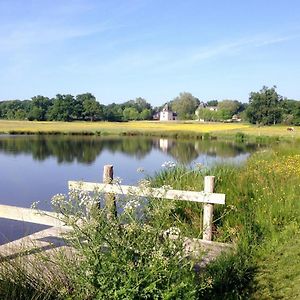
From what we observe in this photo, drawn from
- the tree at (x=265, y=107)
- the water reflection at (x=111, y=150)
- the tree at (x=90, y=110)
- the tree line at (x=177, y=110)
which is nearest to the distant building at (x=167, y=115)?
the tree line at (x=177, y=110)

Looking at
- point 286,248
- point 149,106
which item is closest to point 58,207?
point 286,248

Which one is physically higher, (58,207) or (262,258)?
(58,207)

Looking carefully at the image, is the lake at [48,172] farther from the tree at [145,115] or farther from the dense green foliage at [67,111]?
the tree at [145,115]

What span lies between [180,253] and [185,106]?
115 metres

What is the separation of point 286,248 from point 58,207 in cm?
356

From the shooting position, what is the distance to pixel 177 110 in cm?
11975

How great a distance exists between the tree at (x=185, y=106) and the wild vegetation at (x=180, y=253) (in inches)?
4354

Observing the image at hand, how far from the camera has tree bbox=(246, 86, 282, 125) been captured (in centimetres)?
8534

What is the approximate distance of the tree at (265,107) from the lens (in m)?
85.3

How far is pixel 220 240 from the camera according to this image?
629 cm

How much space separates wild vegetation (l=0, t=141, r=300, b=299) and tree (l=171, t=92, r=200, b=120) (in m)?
111

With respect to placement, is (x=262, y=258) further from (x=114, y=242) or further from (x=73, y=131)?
(x=73, y=131)

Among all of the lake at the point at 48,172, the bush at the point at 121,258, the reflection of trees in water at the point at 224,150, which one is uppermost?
the bush at the point at 121,258

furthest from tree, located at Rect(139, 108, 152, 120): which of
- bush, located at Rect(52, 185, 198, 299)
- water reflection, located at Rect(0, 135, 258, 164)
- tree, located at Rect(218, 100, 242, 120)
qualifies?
bush, located at Rect(52, 185, 198, 299)
